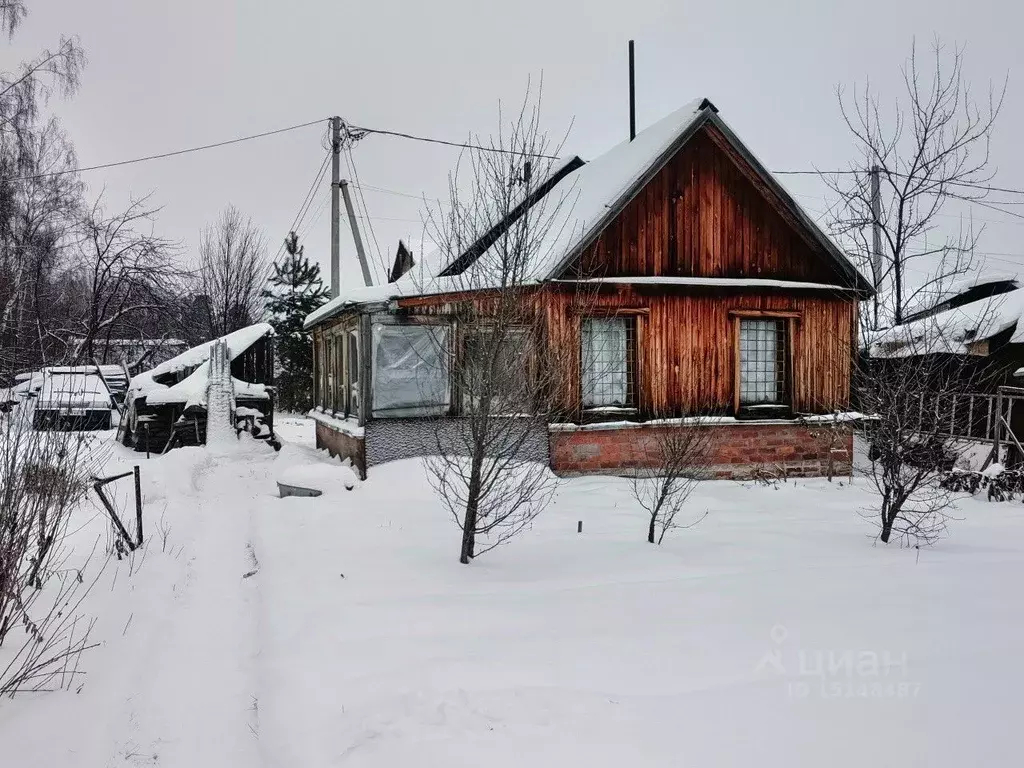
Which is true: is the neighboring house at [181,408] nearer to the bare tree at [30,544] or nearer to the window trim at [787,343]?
the bare tree at [30,544]

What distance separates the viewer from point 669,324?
12.0 meters

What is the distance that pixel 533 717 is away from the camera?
364cm

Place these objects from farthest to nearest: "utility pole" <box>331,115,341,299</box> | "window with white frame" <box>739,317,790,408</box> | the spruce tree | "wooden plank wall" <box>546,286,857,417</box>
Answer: the spruce tree, "utility pole" <box>331,115,341,299</box>, "window with white frame" <box>739,317,790,408</box>, "wooden plank wall" <box>546,286,857,417</box>

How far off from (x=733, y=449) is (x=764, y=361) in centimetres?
174

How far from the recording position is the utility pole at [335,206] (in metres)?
19.8

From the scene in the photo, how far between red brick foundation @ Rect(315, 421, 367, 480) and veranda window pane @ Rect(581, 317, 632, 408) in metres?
3.77

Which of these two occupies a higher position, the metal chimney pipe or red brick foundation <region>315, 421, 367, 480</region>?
the metal chimney pipe

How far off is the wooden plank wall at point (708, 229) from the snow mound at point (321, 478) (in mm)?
5251

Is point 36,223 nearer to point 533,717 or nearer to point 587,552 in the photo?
point 587,552

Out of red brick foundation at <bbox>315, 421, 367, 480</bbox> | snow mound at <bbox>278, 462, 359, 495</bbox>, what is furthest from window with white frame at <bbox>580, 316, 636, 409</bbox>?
snow mound at <bbox>278, 462, 359, 495</bbox>

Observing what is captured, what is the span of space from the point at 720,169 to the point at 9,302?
1493cm

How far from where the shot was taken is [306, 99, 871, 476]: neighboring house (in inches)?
436

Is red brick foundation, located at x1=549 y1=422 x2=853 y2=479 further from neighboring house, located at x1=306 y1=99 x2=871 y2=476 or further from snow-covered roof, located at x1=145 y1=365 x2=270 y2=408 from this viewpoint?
snow-covered roof, located at x1=145 y1=365 x2=270 y2=408

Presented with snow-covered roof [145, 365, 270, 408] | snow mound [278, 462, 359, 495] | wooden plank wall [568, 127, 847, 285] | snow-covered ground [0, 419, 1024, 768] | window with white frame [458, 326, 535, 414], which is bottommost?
snow-covered ground [0, 419, 1024, 768]
